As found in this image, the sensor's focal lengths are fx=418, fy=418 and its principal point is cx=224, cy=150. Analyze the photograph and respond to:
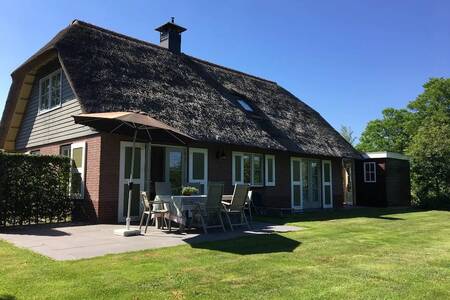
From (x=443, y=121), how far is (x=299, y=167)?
29.2 meters

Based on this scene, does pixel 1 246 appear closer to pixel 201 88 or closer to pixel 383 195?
pixel 201 88

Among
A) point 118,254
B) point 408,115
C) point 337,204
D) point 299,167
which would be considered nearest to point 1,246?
point 118,254

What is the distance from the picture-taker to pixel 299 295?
4.58 m

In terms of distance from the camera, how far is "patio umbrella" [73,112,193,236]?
8.48 m

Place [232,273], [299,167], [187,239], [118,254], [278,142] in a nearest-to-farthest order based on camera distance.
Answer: [232,273] → [118,254] → [187,239] → [278,142] → [299,167]

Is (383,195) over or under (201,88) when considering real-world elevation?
under

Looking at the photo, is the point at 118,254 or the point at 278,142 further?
the point at 278,142

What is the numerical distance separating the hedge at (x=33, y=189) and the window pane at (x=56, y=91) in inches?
128

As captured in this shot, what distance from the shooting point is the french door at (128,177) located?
37.7ft

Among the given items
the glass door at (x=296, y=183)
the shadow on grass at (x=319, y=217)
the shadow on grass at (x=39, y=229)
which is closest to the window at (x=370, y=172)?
the shadow on grass at (x=319, y=217)

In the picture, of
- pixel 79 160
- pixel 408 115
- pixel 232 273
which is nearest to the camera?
pixel 232 273

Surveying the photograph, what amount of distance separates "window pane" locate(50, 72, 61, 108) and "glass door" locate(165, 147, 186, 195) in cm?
419

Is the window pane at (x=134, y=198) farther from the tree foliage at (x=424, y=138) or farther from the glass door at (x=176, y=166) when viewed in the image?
the tree foliage at (x=424, y=138)

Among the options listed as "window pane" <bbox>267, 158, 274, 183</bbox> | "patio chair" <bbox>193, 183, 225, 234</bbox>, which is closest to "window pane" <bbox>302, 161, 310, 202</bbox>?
"window pane" <bbox>267, 158, 274, 183</bbox>
